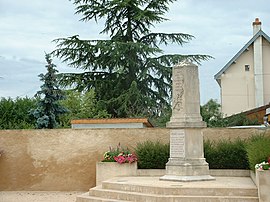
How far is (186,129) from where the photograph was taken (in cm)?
1342

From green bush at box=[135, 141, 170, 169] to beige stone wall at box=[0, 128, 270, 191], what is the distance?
0.81m

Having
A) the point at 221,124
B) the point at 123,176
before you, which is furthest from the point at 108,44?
the point at 123,176

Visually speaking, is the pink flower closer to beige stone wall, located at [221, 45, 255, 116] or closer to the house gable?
beige stone wall, located at [221, 45, 255, 116]

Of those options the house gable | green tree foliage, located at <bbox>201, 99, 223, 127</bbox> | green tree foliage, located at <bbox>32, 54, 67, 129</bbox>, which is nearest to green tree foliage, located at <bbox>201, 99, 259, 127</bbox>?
green tree foliage, located at <bbox>201, 99, 223, 127</bbox>

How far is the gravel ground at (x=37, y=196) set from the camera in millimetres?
14383

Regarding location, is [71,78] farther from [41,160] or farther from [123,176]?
[123,176]

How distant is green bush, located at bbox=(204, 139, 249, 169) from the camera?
50.0ft

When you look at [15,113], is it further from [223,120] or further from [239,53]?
[239,53]

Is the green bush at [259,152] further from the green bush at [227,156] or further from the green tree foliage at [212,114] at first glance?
the green tree foliage at [212,114]

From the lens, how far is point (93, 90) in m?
27.1

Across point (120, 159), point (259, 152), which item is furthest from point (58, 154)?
point (259, 152)

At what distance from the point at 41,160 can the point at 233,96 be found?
61.1ft

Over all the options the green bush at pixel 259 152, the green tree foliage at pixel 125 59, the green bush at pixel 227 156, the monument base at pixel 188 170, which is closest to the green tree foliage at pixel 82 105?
the green tree foliage at pixel 125 59

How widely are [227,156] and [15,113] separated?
42.7 feet
